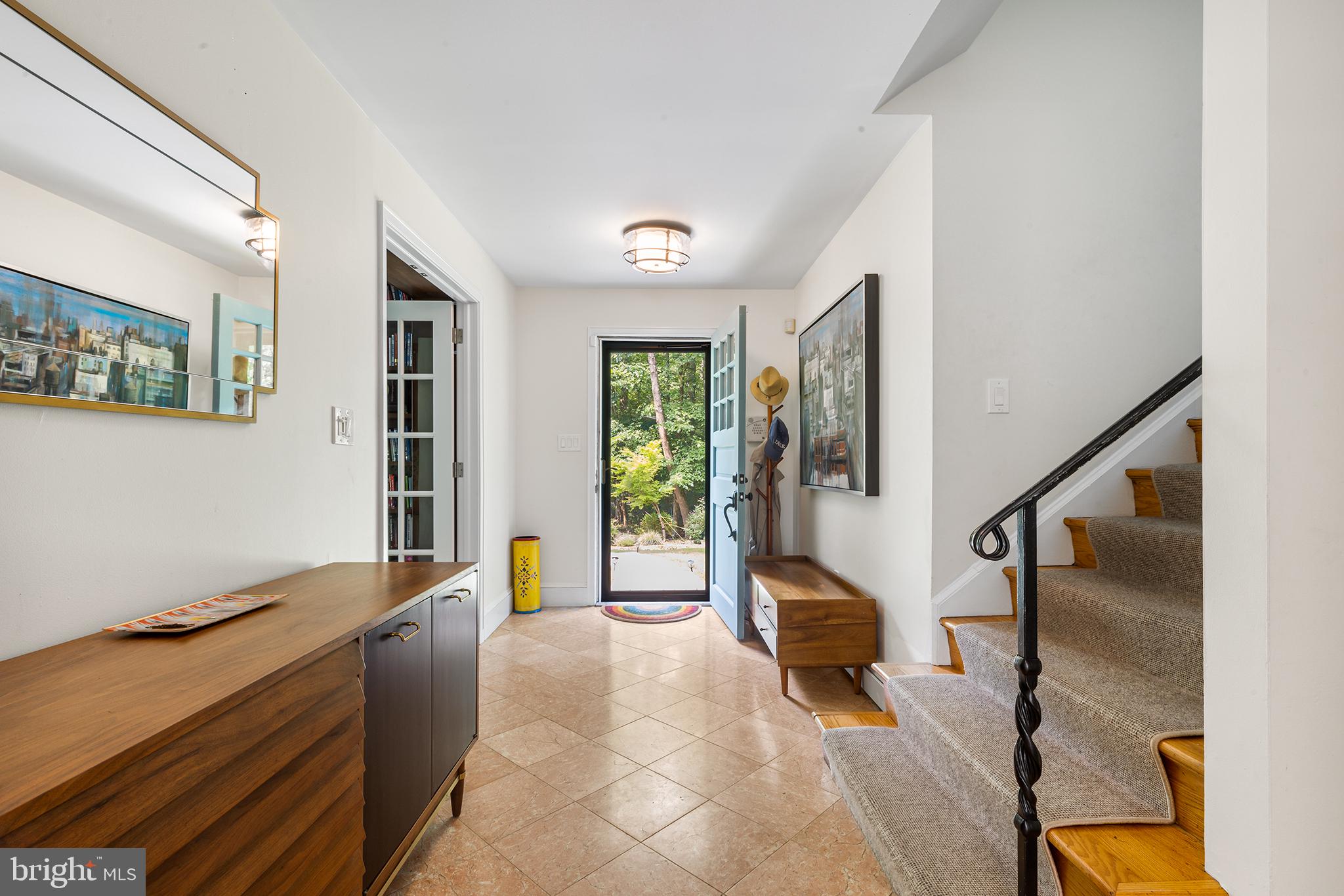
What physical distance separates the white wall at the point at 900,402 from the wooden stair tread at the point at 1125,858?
1.10 metres

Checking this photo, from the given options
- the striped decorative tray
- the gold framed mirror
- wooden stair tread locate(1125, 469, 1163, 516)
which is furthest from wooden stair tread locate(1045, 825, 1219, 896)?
the gold framed mirror

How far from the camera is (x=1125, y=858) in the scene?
125 centimetres

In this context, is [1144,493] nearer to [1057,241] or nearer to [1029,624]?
[1057,241]

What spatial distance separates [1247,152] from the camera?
113 centimetres

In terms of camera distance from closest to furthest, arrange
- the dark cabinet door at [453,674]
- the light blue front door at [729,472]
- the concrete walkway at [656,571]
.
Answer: the dark cabinet door at [453,674]
the light blue front door at [729,472]
the concrete walkway at [656,571]

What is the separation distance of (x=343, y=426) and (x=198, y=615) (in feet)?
→ 3.17

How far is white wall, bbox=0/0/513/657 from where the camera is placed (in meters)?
1.14

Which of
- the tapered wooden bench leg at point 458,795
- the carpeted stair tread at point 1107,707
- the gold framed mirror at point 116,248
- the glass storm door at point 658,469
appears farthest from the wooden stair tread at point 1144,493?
the glass storm door at point 658,469

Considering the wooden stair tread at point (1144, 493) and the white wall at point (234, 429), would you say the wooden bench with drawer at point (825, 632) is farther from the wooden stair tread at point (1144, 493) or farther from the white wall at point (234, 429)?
the white wall at point (234, 429)

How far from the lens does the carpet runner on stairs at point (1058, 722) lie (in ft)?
4.80

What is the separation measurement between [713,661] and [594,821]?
1.64 meters

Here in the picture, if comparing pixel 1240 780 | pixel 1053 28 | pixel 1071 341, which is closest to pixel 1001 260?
pixel 1071 341

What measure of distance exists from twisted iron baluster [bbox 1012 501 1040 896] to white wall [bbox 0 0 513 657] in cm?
187

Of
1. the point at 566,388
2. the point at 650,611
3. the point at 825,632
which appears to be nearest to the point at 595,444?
the point at 566,388
